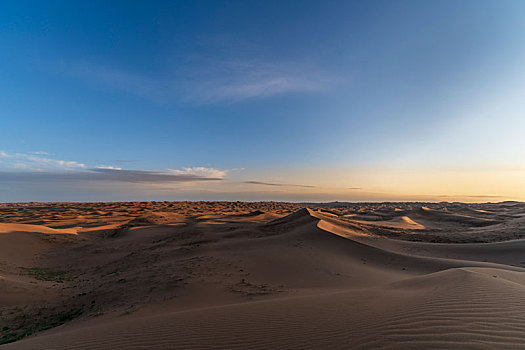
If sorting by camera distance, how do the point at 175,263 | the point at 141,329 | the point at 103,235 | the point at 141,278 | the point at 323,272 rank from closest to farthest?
the point at 141,329 → the point at 141,278 → the point at 323,272 → the point at 175,263 → the point at 103,235

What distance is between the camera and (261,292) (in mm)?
7445

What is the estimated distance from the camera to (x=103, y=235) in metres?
21.3

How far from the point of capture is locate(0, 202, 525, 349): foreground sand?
3.65 meters

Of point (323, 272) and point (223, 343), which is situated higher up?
point (223, 343)

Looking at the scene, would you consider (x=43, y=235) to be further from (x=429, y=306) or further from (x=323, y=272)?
(x=429, y=306)

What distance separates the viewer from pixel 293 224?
2023cm

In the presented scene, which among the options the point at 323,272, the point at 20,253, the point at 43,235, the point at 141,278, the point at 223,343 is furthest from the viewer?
the point at 43,235

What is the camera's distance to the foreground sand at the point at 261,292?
365 cm

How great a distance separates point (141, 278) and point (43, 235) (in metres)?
14.3

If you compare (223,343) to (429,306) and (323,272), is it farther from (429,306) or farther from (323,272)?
(323,272)

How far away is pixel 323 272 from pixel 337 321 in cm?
595

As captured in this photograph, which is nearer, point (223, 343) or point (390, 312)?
point (223, 343)

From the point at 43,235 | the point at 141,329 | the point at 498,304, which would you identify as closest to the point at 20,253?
the point at 43,235

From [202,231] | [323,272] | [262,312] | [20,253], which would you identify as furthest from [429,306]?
[20,253]
